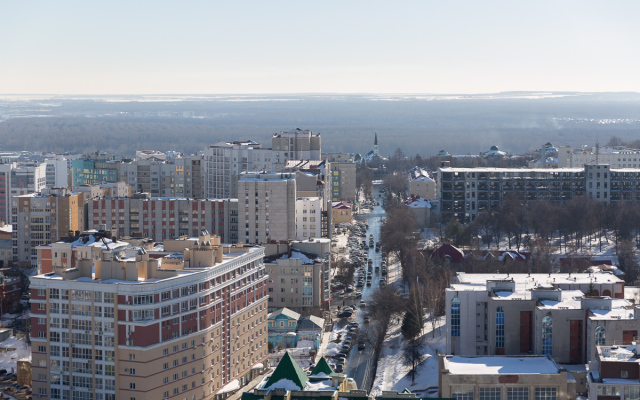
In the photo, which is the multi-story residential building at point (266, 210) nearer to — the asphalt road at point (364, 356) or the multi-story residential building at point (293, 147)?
the asphalt road at point (364, 356)

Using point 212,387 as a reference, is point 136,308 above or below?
above

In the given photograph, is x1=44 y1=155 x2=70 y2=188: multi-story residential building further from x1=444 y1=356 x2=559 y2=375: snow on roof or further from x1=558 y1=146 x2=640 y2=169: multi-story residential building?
x1=444 y1=356 x2=559 y2=375: snow on roof

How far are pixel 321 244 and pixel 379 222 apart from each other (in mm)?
20461

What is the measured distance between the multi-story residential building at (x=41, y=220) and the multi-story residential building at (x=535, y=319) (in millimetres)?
18109

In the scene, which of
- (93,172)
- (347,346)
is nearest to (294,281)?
(347,346)

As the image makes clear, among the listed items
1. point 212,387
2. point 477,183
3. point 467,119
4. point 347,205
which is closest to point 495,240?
point 477,183

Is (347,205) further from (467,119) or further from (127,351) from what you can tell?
(467,119)

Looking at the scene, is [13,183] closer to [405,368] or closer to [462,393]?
[405,368]

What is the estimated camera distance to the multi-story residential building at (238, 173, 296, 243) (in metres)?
36.0

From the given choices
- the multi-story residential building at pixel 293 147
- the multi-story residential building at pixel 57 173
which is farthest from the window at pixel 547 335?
the multi-story residential building at pixel 57 173

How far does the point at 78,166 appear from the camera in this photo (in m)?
60.4

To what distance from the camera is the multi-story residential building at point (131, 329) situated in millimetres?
19797

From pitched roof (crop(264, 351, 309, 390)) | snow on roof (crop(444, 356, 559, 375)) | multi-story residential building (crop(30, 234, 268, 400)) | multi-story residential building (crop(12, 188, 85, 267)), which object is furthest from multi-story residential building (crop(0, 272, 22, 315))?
snow on roof (crop(444, 356, 559, 375))

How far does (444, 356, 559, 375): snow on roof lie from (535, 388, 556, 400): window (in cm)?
45
